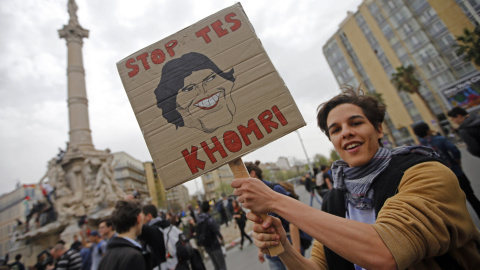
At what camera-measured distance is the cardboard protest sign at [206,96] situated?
1.58m

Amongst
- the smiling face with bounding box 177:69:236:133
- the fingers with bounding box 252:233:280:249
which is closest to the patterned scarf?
the fingers with bounding box 252:233:280:249

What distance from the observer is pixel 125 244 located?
2504 mm

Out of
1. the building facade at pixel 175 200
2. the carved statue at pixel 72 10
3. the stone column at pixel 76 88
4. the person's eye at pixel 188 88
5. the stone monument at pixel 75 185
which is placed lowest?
the building facade at pixel 175 200

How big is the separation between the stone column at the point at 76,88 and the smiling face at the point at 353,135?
658 inches

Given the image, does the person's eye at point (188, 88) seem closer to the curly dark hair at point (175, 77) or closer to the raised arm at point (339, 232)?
the curly dark hair at point (175, 77)

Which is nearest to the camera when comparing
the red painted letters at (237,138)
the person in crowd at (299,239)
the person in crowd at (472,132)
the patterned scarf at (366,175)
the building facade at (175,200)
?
the patterned scarf at (366,175)

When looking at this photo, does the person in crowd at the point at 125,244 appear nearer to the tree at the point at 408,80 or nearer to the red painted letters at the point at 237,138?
the red painted letters at the point at 237,138

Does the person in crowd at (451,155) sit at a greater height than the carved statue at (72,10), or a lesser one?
lesser

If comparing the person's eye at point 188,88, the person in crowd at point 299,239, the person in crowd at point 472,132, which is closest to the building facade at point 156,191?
the person in crowd at point 299,239

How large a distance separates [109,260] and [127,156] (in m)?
A: 80.2

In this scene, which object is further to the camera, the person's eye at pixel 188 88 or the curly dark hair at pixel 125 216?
the curly dark hair at pixel 125 216

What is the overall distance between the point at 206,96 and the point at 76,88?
1955cm

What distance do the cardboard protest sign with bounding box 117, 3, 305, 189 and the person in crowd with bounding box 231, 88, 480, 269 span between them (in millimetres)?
368

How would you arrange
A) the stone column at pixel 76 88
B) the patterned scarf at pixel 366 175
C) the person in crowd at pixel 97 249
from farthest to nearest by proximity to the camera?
the stone column at pixel 76 88 → the person in crowd at pixel 97 249 → the patterned scarf at pixel 366 175
